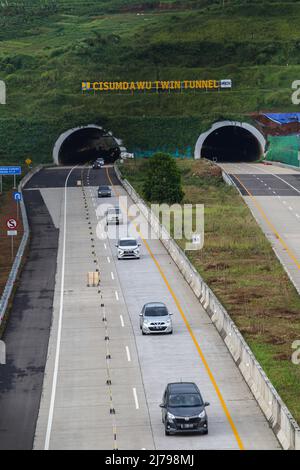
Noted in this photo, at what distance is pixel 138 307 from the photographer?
5559cm

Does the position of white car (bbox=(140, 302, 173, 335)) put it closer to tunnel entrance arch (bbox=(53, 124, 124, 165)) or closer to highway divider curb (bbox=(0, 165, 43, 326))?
highway divider curb (bbox=(0, 165, 43, 326))

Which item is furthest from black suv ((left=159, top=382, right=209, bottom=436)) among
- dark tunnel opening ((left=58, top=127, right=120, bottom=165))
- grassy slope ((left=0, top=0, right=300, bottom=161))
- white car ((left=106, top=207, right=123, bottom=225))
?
dark tunnel opening ((left=58, top=127, right=120, bottom=165))

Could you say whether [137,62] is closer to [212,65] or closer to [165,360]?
[212,65]

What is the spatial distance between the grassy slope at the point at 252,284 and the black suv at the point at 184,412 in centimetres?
365

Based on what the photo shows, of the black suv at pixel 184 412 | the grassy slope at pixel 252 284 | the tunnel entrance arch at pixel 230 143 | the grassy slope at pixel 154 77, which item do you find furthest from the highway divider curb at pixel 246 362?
the grassy slope at pixel 154 77

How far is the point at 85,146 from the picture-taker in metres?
163

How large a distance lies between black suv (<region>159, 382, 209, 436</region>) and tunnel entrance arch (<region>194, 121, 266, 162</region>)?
4545 inches

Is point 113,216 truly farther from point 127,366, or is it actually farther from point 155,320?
point 127,366

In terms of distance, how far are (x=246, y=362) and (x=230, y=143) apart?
403ft

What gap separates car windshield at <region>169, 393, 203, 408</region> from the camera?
3409 cm

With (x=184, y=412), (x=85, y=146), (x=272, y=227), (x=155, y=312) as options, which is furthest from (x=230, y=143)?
(x=184, y=412)

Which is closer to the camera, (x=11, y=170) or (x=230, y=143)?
(x=11, y=170)

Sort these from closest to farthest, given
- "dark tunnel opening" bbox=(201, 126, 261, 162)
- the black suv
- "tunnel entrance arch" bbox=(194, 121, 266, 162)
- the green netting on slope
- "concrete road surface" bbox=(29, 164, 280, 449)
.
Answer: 1. the black suv
2. "concrete road surface" bbox=(29, 164, 280, 449)
3. the green netting on slope
4. "tunnel entrance arch" bbox=(194, 121, 266, 162)
5. "dark tunnel opening" bbox=(201, 126, 261, 162)
